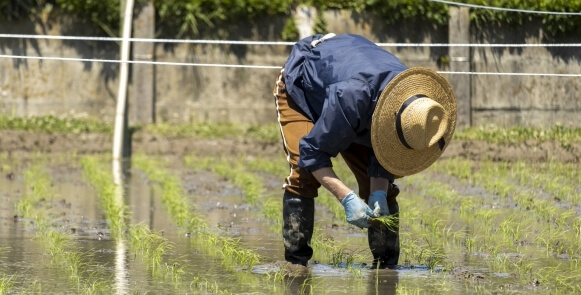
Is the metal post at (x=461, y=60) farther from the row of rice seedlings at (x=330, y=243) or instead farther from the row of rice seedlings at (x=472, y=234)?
the row of rice seedlings at (x=472, y=234)

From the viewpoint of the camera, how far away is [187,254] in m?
6.57

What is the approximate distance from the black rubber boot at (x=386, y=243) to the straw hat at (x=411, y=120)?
1.52 ft

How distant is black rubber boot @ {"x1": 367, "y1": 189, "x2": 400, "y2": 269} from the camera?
615 cm

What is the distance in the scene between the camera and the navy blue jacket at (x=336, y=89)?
5426mm

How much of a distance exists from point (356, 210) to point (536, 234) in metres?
2.15

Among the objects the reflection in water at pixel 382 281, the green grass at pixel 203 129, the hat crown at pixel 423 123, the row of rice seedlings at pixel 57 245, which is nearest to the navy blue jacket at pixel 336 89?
the hat crown at pixel 423 123

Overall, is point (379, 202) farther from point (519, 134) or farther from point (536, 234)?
point (519, 134)

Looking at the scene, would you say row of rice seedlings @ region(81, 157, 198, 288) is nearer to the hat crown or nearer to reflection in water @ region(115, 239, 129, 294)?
reflection in water @ region(115, 239, 129, 294)

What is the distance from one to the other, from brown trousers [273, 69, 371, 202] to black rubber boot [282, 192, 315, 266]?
4 centimetres

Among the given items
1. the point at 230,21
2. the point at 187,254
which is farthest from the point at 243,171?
the point at 187,254

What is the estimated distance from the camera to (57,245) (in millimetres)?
6660

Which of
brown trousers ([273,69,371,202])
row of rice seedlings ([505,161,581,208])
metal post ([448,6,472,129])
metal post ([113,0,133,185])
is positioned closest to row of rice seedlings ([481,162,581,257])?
row of rice seedlings ([505,161,581,208])

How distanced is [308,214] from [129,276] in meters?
0.97

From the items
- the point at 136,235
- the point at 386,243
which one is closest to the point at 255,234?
the point at 136,235
